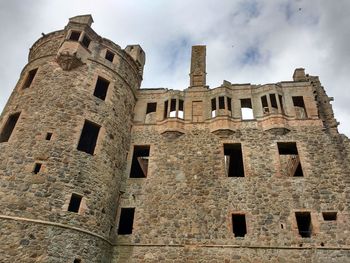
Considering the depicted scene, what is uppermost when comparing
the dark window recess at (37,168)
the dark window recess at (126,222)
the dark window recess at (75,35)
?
the dark window recess at (75,35)

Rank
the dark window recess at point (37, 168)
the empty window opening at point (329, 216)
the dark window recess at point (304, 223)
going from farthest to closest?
→ the dark window recess at point (304, 223) < the empty window opening at point (329, 216) < the dark window recess at point (37, 168)

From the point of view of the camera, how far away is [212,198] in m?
15.0

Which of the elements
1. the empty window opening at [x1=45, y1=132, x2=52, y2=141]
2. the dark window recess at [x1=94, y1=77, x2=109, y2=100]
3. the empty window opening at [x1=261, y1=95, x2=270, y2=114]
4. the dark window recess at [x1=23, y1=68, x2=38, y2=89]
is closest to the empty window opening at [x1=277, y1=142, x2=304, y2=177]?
the empty window opening at [x1=261, y1=95, x2=270, y2=114]

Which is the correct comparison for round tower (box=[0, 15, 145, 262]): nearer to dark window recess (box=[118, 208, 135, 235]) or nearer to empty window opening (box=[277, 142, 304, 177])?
dark window recess (box=[118, 208, 135, 235])

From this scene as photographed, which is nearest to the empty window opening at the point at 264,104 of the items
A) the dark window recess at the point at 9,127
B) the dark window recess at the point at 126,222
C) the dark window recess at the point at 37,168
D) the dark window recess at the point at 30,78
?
the dark window recess at the point at 126,222

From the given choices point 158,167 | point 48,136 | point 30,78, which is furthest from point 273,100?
point 30,78

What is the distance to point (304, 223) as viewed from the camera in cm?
1473

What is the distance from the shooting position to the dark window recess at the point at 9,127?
14.8 meters

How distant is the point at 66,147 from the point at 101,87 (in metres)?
5.57

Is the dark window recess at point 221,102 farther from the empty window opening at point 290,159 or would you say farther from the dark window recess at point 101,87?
the dark window recess at point 101,87

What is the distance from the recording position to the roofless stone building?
41.1 ft

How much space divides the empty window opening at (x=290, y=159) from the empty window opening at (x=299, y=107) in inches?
88.8

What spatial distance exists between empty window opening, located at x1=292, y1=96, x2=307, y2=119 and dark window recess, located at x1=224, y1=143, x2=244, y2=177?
172 inches

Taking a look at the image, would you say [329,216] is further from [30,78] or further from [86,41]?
[30,78]
